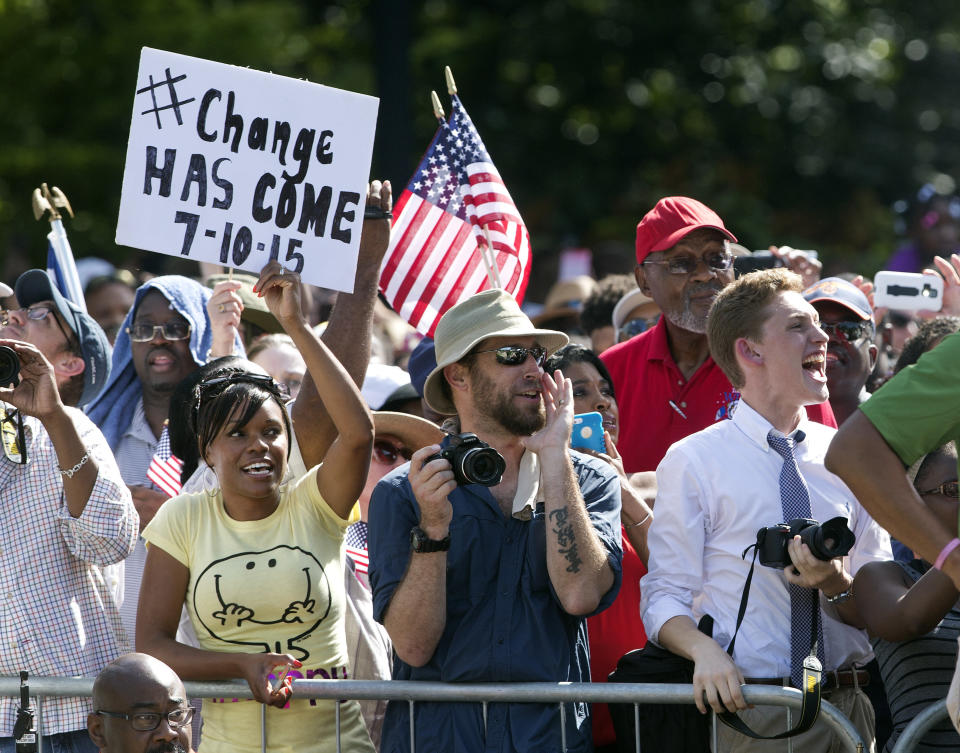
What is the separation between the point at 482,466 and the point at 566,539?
0.33 metres

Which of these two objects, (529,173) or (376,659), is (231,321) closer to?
(376,659)

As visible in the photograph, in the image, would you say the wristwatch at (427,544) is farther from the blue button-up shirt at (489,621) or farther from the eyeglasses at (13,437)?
the eyeglasses at (13,437)

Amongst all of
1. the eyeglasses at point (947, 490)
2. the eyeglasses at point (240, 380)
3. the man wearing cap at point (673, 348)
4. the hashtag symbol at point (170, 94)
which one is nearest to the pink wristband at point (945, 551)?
the eyeglasses at point (947, 490)

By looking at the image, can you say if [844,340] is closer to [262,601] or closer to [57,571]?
[262,601]

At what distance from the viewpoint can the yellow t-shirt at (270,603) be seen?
191 inches

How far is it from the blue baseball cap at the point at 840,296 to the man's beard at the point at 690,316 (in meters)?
0.37

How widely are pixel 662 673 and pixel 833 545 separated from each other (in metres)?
0.66

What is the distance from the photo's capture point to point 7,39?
52.0 ft

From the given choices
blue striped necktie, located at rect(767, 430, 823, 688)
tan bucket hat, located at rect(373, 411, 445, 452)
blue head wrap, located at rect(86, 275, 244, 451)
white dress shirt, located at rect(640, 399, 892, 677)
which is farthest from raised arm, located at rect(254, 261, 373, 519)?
blue head wrap, located at rect(86, 275, 244, 451)

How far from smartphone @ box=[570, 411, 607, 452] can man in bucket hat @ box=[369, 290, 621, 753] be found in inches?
10.0

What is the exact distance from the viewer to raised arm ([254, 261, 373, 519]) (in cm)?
496

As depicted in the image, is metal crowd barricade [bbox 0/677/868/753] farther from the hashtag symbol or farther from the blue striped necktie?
the hashtag symbol

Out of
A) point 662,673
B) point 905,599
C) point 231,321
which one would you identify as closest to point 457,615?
point 662,673

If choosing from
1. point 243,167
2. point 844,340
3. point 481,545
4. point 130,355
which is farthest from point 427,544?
point 130,355
